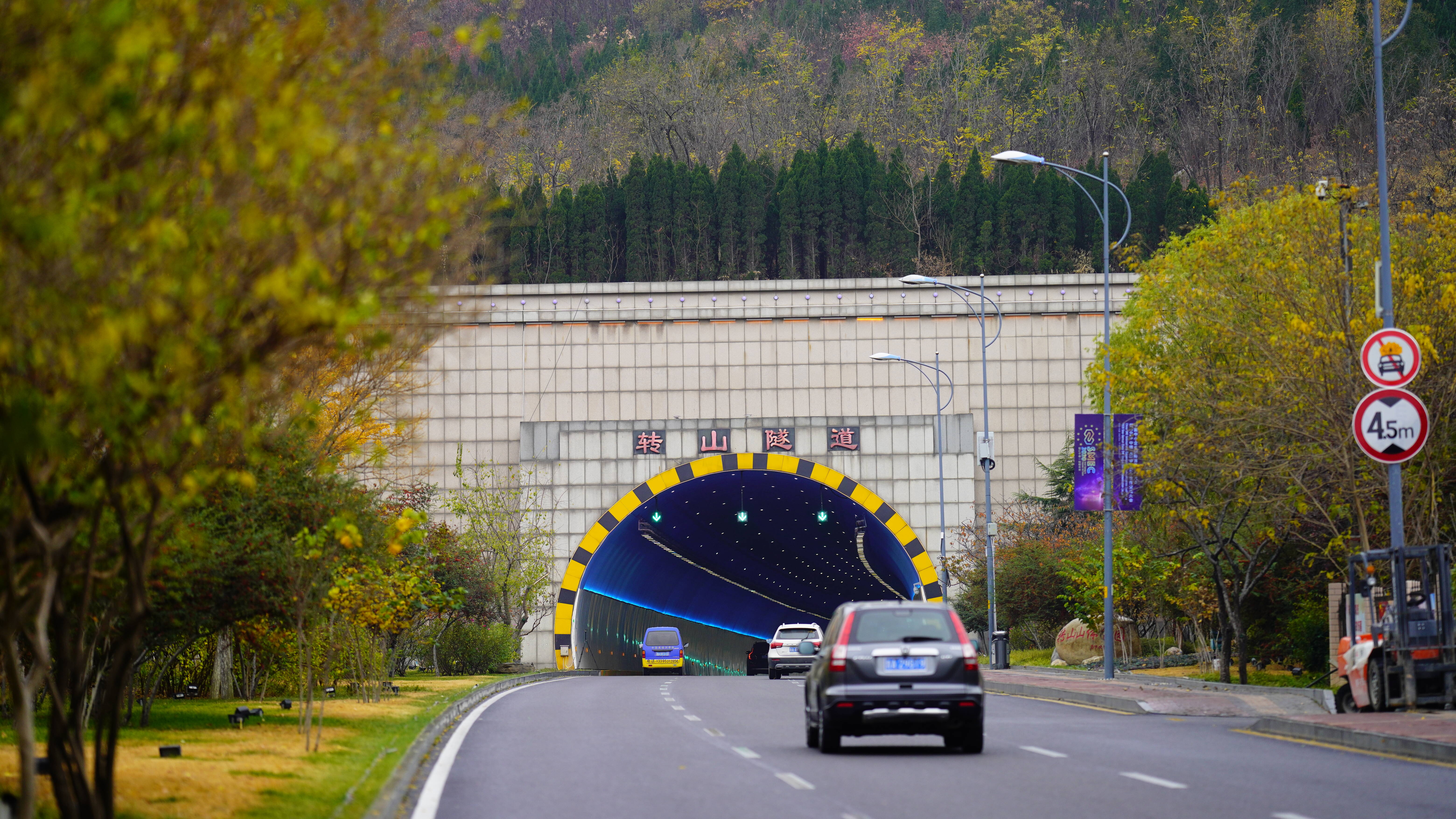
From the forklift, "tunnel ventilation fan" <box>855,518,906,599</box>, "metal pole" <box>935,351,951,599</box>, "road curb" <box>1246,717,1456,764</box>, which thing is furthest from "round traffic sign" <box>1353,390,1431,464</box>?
"tunnel ventilation fan" <box>855,518,906,599</box>

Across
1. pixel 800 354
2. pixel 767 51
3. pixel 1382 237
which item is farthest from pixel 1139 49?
pixel 1382 237

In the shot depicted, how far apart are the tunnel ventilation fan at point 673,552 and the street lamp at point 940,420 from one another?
1076 centimetres

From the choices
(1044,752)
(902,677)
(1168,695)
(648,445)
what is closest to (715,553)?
(648,445)

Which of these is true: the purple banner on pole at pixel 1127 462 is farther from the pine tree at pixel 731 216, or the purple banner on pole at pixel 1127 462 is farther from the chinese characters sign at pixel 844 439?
the pine tree at pixel 731 216

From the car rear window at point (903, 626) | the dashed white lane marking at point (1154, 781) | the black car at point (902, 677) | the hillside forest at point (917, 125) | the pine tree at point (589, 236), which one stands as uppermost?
the hillside forest at point (917, 125)

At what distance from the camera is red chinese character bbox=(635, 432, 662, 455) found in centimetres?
5972

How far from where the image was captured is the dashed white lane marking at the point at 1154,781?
13117 mm

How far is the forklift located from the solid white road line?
5.77m

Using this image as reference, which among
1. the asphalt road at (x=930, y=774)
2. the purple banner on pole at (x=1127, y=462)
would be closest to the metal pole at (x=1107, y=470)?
the purple banner on pole at (x=1127, y=462)

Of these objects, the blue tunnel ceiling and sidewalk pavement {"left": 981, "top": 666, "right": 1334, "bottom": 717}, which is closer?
sidewalk pavement {"left": 981, "top": 666, "right": 1334, "bottom": 717}

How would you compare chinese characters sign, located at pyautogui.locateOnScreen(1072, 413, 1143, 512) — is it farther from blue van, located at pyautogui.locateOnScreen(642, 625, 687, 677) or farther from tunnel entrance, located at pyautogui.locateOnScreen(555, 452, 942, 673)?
blue van, located at pyautogui.locateOnScreen(642, 625, 687, 677)

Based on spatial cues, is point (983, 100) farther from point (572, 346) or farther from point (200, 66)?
point (200, 66)

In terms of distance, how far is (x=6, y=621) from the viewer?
8.85 metres

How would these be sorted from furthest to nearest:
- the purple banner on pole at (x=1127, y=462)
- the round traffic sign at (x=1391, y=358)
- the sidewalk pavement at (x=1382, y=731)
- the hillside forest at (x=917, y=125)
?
the hillside forest at (x=917, y=125) → the purple banner on pole at (x=1127, y=462) → the round traffic sign at (x=1391, y=358) → the sidewalk pavement at (x=1382, y=731)
